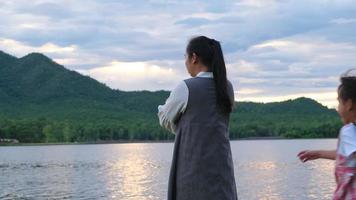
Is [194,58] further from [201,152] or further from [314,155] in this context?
[314,155]

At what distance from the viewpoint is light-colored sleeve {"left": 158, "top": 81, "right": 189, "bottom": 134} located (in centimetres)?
423

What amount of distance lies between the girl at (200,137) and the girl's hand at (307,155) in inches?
19.1

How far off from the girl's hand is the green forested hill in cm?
12095

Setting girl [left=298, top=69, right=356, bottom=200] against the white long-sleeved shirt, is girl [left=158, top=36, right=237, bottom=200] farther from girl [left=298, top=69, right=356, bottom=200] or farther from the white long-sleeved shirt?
girl [left=298, top=69, right=356, bottom=200]

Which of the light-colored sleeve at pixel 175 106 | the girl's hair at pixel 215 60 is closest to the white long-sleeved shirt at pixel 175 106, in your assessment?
the light-colored sleeve at pixel 175 106

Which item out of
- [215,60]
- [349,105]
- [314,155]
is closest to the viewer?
[349,105]

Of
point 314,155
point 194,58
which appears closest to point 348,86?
point 314,155

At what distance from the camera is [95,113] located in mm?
145000

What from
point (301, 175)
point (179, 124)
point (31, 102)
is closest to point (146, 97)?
point (31, 102)

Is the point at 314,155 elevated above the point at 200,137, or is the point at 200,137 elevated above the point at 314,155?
the point at 200,137

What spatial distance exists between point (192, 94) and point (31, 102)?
151256 millimetres

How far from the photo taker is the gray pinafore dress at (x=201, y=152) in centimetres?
421

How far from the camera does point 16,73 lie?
166000mm

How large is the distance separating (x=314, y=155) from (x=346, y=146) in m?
0.29
